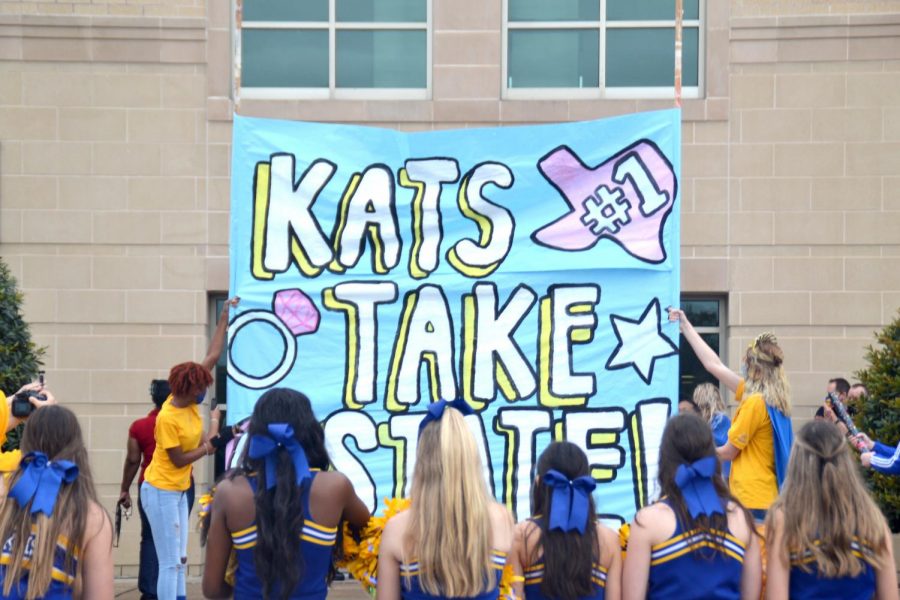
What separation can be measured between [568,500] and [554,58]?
7.28 meters

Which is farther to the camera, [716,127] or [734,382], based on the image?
[716,127]

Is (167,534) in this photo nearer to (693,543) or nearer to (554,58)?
(693,543)

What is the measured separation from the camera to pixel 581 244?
7578 millimetres

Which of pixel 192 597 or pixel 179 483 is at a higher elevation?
pixel 179 483

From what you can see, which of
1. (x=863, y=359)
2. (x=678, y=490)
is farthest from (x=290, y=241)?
(x=863, y=359)

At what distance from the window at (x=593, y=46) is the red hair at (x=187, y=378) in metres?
4.48

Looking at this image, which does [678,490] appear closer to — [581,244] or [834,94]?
[581,244]

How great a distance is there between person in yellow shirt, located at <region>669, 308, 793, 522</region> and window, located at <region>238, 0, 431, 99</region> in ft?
15.9

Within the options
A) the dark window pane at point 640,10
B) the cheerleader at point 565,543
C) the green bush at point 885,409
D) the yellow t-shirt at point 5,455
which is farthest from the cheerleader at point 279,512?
the dark window pane at point 640,10

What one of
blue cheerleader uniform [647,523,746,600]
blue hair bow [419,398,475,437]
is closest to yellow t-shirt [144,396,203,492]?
blue hair bow [419,398,475,437]

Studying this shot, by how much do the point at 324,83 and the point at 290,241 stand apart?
409 cm

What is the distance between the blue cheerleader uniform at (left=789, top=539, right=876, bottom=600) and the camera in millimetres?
4598

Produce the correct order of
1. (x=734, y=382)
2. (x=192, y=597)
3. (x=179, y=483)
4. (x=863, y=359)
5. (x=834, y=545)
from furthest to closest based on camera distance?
(x=863, y=359) → (x=192, y=597) → (x=179, y=483) → (x=734, y=382) → (x=834, y=545)

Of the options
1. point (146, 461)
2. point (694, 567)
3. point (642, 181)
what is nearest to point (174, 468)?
point (146, 461)
